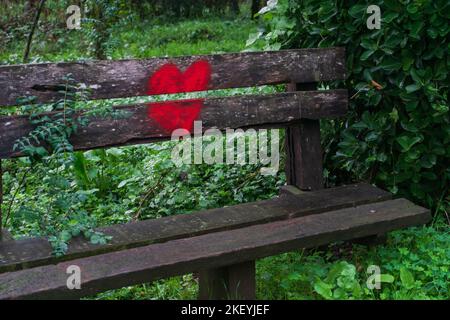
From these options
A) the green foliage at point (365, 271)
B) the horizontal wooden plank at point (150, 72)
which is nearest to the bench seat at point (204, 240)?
the green foliage at point (365, 271)

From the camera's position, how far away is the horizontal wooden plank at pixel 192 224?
2717 millimetres

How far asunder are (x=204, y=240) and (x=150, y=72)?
869mm

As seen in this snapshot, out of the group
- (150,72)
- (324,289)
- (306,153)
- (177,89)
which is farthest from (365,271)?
(150,72)

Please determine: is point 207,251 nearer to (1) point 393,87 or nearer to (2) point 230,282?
(2) point 230,282

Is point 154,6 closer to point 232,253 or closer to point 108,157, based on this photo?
point 108,157

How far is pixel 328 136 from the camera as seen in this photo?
165 inches

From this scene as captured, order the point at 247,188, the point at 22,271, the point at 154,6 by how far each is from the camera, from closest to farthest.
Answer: the point at 22,271, the point at 247,188, the point at 154,6

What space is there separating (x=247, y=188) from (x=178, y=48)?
8.00 m

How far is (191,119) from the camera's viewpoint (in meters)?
3.23

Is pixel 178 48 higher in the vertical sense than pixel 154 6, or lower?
lower

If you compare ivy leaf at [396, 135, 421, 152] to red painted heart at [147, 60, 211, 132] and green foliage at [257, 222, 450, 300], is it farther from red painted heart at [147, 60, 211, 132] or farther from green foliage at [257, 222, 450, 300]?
red painted heart at [147, 60, 211, 132]

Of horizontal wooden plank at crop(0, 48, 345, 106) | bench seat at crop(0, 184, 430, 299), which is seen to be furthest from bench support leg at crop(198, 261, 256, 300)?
horizontal wooden plank at crop(0, 48, 345, 106)

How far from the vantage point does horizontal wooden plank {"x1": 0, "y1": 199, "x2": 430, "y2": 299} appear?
245 centimetres

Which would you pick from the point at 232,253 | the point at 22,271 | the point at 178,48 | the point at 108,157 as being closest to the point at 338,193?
the point at 232,253
